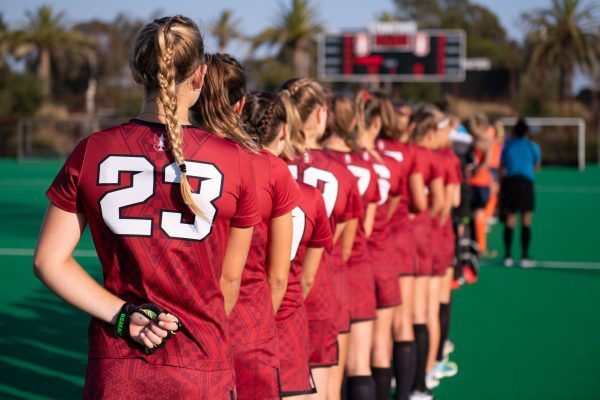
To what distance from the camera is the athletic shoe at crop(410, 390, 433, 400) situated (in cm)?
608


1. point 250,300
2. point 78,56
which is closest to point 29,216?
point 250,300

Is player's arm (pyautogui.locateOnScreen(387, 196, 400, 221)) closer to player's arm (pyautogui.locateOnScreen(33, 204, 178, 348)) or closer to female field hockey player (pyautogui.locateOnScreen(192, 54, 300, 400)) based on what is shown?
female field hockey player (pyautogui.locateOnScreen(192, 54, 300, 400))

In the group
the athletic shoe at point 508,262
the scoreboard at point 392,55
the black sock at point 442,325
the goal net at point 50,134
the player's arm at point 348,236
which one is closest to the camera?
the player's arm at point 348,236

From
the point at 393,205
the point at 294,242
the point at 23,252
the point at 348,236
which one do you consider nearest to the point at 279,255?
the point at 294,242

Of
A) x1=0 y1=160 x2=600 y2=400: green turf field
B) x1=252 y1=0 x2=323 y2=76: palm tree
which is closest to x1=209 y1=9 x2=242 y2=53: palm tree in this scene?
x1=252 y1=0 x2=323 y2=76: palm tree

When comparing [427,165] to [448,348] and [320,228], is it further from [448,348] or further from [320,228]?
[320,228]

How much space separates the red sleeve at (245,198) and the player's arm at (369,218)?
245 cm

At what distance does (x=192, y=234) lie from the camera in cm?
253

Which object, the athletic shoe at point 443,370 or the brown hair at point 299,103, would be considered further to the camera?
the athletic shoe at point 443,370

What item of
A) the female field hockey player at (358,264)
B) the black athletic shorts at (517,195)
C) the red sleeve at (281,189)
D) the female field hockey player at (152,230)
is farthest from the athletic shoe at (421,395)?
the black athletic shorts at (517,195)

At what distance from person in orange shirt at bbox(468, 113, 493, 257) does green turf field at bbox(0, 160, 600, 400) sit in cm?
65

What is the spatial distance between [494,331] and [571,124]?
35.6m

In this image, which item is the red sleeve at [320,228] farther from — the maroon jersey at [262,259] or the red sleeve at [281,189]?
the red sleeve at [281,189]

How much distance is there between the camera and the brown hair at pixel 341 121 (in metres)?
4.82
